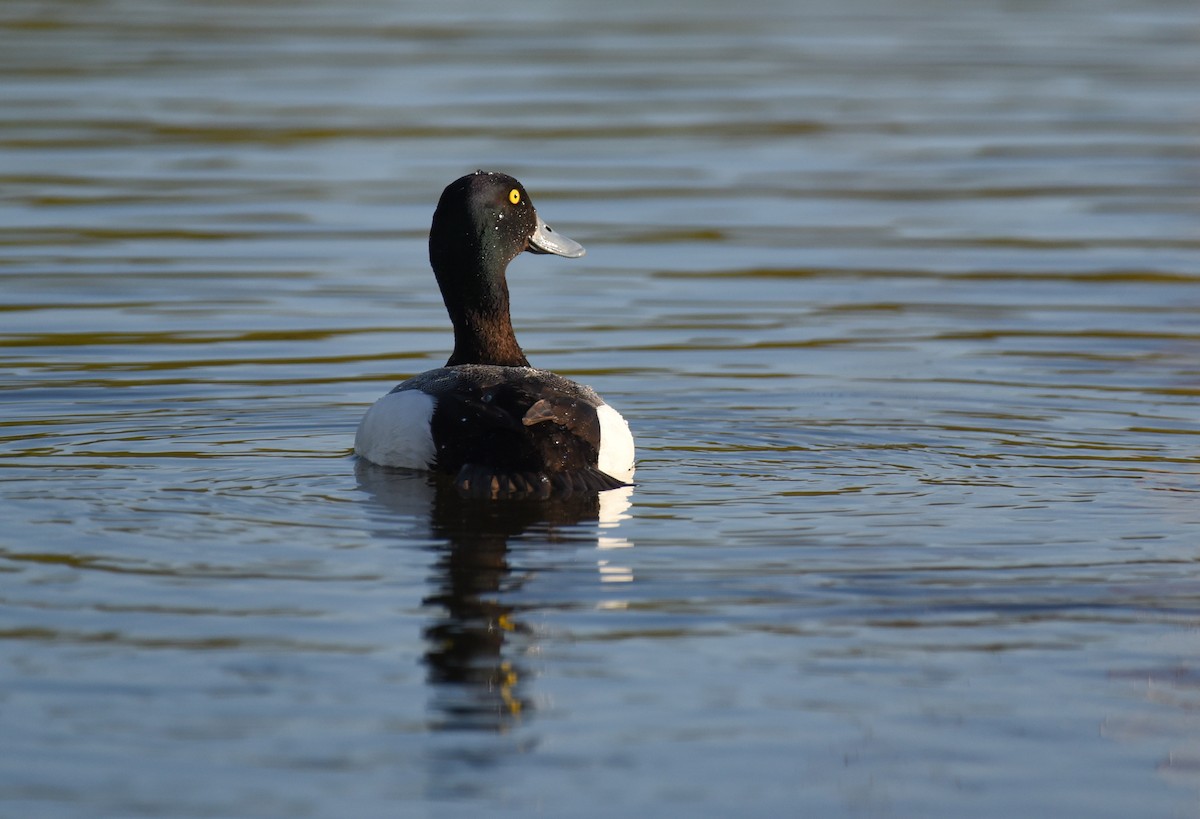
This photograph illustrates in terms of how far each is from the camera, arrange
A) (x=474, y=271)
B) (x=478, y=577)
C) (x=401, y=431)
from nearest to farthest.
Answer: (x=478, y=577), (x=401, y=431), (x=474, y=271)

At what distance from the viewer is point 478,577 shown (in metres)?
7.54

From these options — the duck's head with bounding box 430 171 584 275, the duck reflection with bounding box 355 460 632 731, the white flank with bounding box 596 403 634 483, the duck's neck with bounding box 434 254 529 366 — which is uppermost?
the duck's head with bounding box 430 171 584 275

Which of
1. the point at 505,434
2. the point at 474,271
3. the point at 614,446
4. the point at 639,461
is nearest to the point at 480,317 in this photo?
the point at 474,271

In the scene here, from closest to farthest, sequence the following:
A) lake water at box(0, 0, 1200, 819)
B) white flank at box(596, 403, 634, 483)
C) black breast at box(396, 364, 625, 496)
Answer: lake water at box(0, 0, 1200, 819)
black breast at box(396, 364, 625, 496)
white flank at box(596, 403, 634, 483)

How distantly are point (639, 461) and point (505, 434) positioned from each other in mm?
1140

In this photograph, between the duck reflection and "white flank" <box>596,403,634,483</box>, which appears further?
"white flank" <box>596,403,634,483</box>

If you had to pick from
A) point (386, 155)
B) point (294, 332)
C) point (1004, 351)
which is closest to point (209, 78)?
point (386, 155)

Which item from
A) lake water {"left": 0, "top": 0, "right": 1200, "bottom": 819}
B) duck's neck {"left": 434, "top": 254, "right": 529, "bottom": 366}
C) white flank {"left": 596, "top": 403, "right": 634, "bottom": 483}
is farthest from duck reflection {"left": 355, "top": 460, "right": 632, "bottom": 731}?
duck's neck {"left": 434, "top": 254, "right": 529, "bottom": 366}

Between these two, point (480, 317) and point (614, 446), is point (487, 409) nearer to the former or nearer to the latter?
point (614, 446)

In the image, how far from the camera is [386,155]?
20.2 metres

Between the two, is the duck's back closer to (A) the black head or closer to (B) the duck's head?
(A) the black head

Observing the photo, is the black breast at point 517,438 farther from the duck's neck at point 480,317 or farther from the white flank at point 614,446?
the duck's neck at point 480,317

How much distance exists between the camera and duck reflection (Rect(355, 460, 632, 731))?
6164mm

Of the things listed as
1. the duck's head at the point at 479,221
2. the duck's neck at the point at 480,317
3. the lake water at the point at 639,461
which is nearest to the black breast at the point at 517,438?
the lake water at the point at 639,461
